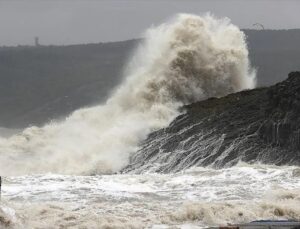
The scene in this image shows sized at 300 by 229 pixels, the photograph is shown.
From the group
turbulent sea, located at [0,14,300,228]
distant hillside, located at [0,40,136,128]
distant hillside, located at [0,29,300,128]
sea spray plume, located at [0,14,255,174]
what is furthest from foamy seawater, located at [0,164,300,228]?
distant hillside, located at [0,40,136,128]

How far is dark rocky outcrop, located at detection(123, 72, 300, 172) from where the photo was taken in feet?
73.8

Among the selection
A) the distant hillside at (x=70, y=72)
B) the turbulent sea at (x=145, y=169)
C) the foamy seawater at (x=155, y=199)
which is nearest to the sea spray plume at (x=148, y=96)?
the turbulent sea at (x=145, y=169)

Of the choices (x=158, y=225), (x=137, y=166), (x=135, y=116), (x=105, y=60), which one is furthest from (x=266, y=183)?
(x=105, y=60)

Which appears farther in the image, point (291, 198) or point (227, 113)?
point (227, 113)

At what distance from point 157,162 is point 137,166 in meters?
0.91

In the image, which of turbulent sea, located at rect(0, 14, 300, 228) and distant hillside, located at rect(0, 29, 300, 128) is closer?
turbulent sea, located at rect(0, 14, 300, 228)

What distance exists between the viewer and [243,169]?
20.8 m

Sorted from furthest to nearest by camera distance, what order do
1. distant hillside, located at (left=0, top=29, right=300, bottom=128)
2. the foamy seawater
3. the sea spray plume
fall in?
distant hillside, located at (left=0, top=29, right=300, bottom=128), the sea spray plume, the foamy seawater

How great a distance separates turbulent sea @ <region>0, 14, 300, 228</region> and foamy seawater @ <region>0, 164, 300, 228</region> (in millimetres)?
25

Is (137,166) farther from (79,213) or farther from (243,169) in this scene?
(79,213)

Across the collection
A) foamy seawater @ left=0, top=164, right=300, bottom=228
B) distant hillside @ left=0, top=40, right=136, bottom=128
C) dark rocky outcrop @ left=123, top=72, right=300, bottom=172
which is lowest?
foamy seawater @ left=0, top=164, right=300, bottom=228

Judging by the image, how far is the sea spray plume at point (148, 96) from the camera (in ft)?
95.3

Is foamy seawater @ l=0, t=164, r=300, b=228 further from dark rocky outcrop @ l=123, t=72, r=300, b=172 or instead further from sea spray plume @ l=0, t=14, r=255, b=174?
sea spray plume @ l=0, t=14, r=255, b=174

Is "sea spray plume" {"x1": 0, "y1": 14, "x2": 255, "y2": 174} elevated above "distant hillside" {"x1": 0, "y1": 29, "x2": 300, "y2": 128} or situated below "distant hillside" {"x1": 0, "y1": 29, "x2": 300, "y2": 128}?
below
